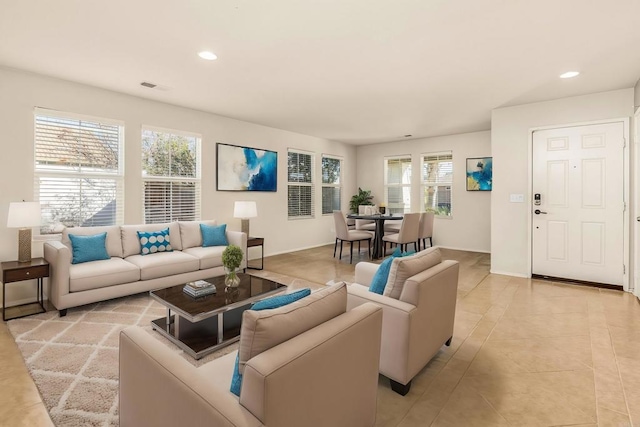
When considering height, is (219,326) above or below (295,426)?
below

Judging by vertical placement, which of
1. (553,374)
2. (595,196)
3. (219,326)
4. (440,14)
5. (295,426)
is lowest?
(553,374)

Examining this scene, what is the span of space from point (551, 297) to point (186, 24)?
4.73m

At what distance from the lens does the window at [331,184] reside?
25.5ft

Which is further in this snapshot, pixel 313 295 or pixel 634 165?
pixel 634 165

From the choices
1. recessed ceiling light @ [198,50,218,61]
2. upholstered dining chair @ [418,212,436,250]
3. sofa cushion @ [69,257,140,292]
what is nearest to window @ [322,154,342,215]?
upholstered dining chair @ [418,212,436,250]

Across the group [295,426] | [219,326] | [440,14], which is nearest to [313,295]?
[295,426]

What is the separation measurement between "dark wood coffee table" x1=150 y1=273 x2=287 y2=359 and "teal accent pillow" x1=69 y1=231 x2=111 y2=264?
54.0 inches

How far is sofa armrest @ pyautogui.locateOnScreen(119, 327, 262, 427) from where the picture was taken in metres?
0.99

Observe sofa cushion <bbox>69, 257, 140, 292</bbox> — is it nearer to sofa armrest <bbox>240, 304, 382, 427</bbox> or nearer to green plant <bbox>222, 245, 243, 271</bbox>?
green plant <bbox>222, 245, 243, 271</bbox>

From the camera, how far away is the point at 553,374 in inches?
87.4

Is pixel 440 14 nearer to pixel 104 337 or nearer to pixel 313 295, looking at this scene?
pixel 313 295

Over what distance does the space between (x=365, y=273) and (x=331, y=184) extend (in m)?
5.24

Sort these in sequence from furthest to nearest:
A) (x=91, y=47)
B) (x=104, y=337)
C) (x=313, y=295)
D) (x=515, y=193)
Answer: (x=515, y=193) < (x=91, y=47) < (x=104, y=337) < (x=313, y=295)

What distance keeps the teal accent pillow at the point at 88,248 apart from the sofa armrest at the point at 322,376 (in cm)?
342
